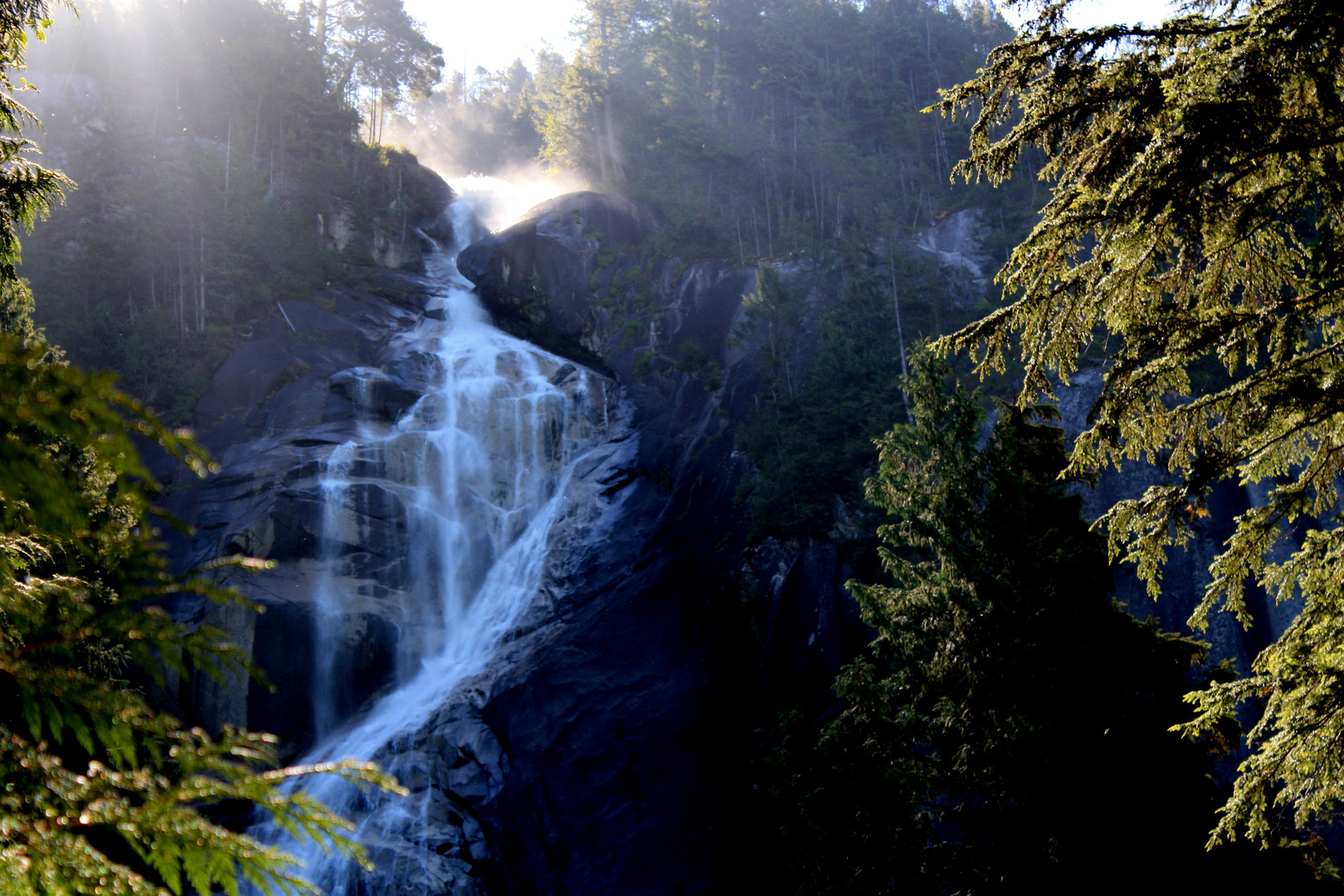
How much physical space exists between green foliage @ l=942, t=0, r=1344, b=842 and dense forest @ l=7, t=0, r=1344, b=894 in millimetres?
30

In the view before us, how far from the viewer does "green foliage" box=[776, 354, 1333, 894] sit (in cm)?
952

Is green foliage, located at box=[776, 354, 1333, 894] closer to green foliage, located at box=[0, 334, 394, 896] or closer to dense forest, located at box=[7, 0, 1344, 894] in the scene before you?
dense forest, located at box=[7, 0, 1344, 894]

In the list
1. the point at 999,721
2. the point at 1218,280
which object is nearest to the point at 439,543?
the point at 999,721

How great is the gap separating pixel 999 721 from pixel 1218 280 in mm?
6344

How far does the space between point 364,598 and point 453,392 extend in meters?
8.28

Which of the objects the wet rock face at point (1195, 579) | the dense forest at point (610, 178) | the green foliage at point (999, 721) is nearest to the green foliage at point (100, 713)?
the green foliage at point (999, 721)

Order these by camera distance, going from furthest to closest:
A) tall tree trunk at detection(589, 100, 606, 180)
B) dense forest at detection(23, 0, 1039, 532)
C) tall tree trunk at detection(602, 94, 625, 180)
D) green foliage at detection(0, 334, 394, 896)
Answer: tall tree trunk at detection(589, 100, 606, 180) < tall tree trunk at detection(602, 94, 625, 180) < dense forest at detection(23, 0, 1039, 532) < green foliage at detection(0, 334, 394, 896)

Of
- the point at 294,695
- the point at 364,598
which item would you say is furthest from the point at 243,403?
the point at 294,695

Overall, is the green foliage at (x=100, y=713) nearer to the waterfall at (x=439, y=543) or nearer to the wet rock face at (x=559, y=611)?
the wet rock face at (x=559, y=611)

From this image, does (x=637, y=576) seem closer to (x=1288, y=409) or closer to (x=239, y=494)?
(x=239, y=494)

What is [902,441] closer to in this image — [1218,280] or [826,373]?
[1218,280]

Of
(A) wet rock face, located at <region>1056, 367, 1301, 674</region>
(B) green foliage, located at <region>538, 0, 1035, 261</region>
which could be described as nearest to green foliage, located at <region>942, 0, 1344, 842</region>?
(A) wet rock face, located at <region>1056, 367, 1301, 674</region>

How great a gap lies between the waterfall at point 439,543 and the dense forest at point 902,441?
3.71 m

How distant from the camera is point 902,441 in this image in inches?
478
